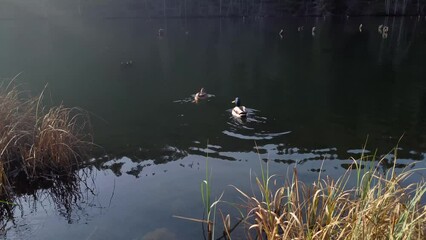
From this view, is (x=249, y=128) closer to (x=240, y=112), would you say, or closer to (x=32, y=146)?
(x=240, y=112)

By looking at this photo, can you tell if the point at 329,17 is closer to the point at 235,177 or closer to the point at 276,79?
the point at 276,79

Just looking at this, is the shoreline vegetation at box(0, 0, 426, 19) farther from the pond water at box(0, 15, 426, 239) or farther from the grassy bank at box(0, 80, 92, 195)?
the grassy bank at box(0, 80, 92, 195)

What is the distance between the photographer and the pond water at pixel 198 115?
26.9 ft

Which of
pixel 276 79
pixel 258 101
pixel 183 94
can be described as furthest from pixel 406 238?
pixel 276 79

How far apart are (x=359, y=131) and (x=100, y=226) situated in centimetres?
944

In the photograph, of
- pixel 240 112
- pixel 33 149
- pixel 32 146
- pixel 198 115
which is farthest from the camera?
pixel 198 115

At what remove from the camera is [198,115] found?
15297 mm

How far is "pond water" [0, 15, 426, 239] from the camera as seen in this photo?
26.9ft

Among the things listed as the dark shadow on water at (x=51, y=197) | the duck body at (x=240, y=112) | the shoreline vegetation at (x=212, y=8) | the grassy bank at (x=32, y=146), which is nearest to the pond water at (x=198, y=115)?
the dark shadow on water at (x=51, y=197)

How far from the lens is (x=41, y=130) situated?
8.71m

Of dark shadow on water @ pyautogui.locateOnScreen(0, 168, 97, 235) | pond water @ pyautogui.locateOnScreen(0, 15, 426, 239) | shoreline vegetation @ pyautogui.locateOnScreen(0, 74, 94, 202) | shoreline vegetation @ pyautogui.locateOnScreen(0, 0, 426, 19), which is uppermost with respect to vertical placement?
shoreline vegetation @ pyautogui.locateOnScreen(0, 0, 426, 19)

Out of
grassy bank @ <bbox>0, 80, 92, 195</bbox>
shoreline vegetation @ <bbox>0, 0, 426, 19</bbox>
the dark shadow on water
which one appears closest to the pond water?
the dark shadow on water

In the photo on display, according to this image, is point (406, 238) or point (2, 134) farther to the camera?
point (2, 134)

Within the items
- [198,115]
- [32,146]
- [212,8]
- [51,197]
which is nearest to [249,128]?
[198,115]
